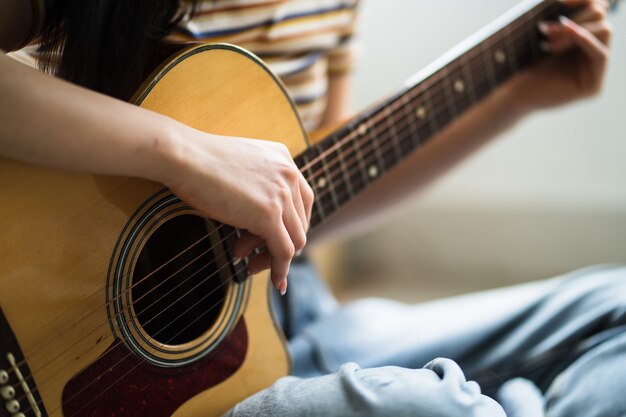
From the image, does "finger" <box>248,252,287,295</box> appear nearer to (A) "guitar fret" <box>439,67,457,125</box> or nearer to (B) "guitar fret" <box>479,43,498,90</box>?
(A) "guitar fret" <box>439,67,457,125</box>

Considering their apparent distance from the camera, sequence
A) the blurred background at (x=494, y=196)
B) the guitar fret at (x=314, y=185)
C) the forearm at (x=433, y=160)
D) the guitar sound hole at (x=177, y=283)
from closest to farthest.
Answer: the guitar sound hole at (x=177, y=283) → the guitar fret at (x=314, y=185) → the forearm at (x=433, y=160) → the blurred background at (x=494, y=196)

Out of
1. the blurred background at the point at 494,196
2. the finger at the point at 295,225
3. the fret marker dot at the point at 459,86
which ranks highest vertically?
the fret marker dot at the point at 459,86

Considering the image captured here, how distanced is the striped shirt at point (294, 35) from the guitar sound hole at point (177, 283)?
268 millimetres

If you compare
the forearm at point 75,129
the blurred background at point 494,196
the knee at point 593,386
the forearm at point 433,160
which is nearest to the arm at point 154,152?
the forearm at point 75,129

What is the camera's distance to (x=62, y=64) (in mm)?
587

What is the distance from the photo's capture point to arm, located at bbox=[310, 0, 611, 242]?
1.03m

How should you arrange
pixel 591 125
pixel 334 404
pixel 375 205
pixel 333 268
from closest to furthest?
pixel 334 404 < pixel 375 205 < pixel 591 125 < pixel 333 268

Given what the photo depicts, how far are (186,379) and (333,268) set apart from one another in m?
1.59

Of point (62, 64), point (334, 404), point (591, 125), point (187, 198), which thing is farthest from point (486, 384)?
point (591, 125)

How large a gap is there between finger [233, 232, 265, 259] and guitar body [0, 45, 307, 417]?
0.02 meters

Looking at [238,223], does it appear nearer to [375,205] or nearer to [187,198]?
[187,198]

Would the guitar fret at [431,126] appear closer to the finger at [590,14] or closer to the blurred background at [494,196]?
the finger at [590,14]

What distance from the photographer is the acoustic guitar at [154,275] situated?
50cm

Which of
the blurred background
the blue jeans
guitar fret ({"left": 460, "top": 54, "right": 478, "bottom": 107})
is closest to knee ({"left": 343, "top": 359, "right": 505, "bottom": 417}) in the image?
the blue jeans
